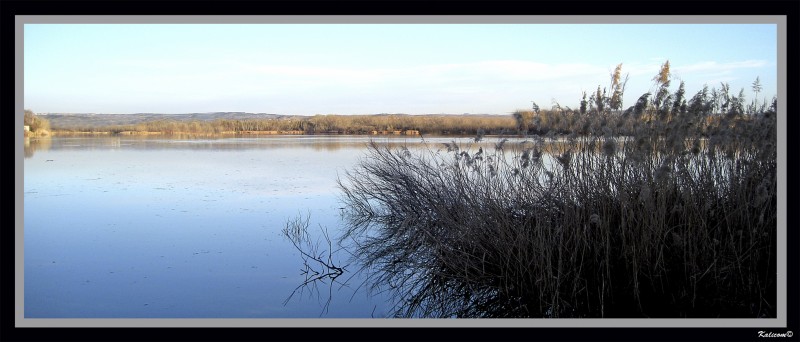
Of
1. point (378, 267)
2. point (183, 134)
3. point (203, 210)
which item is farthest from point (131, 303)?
point (183, 134)

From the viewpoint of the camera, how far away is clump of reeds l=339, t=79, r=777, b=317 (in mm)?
4520

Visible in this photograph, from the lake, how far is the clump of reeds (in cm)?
97

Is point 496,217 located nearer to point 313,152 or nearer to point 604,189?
point 604,189

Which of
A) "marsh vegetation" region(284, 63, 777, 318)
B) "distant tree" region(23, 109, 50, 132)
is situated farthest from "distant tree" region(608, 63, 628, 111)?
"distant tree" region(23, 109, 50, 132)

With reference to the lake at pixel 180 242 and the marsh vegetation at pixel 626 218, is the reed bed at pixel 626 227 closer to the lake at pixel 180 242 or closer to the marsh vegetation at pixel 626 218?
the marsh vegetation at pixel 626 218

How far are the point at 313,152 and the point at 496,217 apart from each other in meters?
14.3

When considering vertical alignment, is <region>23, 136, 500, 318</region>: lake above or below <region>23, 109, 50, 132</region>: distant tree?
below

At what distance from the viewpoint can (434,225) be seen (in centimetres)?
619

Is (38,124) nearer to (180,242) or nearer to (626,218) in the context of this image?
(180,242)

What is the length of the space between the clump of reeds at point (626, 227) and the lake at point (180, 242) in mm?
970

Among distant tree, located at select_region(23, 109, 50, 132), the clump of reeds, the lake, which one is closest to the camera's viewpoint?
the clump of reeds

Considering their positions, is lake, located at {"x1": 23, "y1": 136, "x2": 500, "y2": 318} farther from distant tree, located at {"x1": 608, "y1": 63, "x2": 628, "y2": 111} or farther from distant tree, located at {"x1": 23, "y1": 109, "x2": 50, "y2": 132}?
distant tree, located at {"x1": 23, "y1": 109, "x2": 50, "y2": 132}

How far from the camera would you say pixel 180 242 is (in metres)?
7.71

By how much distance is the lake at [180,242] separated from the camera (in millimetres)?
5391
